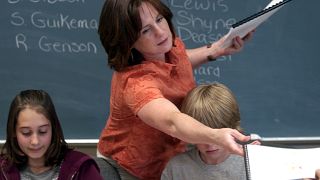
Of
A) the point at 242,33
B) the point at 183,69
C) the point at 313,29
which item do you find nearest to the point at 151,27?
the point at 183,69

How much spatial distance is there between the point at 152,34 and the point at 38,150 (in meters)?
0.57

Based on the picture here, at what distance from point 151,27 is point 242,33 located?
1.38 feet

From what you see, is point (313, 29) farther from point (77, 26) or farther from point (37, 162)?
point (37, 162)

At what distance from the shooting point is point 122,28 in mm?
1465

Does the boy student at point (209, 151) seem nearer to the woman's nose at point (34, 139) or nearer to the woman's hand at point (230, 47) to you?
the woman's hand at point (230, 47)

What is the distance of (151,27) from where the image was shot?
149cm

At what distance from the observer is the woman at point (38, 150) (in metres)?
1.68

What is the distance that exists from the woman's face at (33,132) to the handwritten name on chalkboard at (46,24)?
0.55 metres

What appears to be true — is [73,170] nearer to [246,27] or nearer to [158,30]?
[158,30]

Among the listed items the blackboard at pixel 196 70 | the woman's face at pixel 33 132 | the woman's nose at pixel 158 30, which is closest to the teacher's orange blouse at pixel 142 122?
the woman's nose at pixel 158 30

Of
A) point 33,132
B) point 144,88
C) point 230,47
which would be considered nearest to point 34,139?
point 33,132

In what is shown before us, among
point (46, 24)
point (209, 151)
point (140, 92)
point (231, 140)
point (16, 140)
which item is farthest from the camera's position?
point (46, 24)

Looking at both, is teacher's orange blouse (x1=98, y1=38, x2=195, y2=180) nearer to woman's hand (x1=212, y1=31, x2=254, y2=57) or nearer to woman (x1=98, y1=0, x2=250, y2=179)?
woman (x1=98, y1=0, x2=250, y2=179)

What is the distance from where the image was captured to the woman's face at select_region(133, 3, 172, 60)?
148 centimetres
